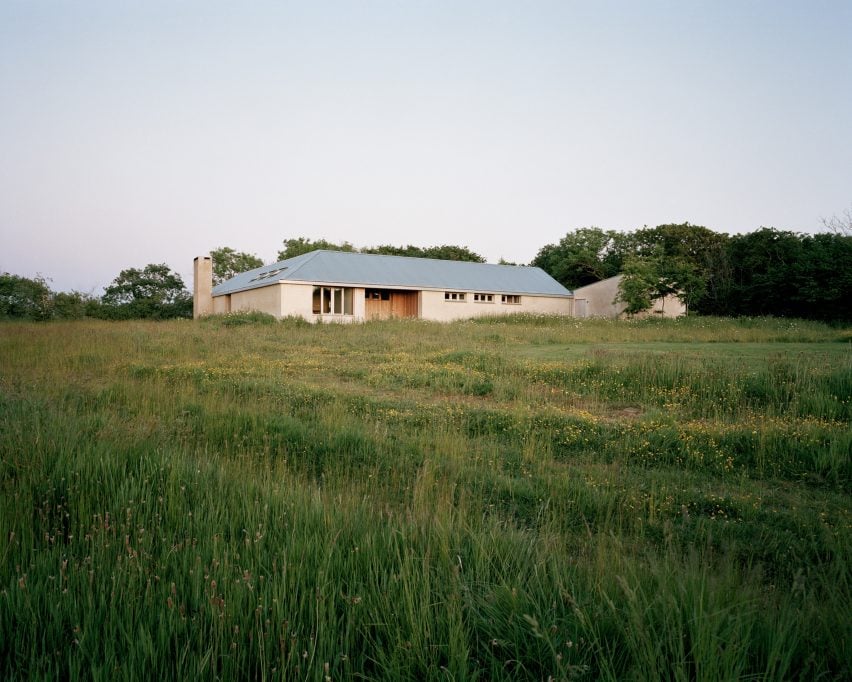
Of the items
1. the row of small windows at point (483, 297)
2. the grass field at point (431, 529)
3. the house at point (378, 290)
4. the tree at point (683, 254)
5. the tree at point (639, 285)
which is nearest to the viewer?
the grass field at point (431, 529)

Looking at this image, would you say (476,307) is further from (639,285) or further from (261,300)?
(261,300)

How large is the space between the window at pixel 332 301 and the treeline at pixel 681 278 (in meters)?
16.9

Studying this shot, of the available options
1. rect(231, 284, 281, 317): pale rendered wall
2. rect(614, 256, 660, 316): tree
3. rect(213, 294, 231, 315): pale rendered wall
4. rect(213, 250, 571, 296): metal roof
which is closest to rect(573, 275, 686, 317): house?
rect(614, 256, 660, 316): tree

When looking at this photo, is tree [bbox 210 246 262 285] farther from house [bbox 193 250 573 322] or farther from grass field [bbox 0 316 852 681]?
grass field [bbox 0 316 852 681]

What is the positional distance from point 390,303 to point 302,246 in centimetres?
3185

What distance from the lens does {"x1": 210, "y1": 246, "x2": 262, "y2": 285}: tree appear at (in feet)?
215

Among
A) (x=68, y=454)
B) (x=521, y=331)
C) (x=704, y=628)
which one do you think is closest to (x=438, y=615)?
(x=704, y=628)

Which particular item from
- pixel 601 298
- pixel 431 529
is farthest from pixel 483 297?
pixel 431 529

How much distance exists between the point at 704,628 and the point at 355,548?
1.73 metres

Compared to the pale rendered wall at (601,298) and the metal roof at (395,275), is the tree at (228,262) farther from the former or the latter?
the pale rendered wall at (601,298)

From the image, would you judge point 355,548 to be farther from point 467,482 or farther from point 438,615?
point 467,482

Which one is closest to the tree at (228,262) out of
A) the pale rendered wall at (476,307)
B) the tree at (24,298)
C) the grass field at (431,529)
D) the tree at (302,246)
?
the tree at (302,246)

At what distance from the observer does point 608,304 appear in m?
Answer: 40.6

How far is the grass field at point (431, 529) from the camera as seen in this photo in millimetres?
2371
